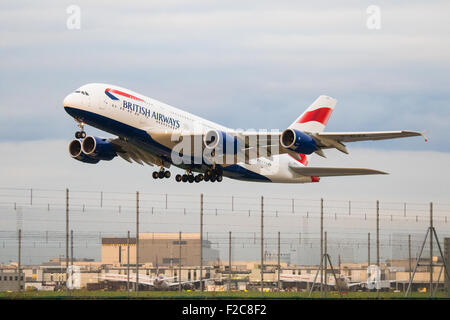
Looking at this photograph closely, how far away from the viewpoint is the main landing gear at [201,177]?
57438mm

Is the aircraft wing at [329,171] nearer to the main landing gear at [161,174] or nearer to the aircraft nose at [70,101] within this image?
the main landing gear at [161,174]

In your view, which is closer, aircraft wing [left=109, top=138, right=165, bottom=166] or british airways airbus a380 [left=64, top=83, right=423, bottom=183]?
british airways airbus a380 [left=64, top=83, right=423, bottom=183]

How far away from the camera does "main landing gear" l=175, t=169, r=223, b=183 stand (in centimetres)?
5744

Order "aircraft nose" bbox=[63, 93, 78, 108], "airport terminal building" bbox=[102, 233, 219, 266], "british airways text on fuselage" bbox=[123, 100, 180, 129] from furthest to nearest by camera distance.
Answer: "british airways text on fuselage" bbox=[123, 100, 180, 129], "aircraft nose" bbox=[63, 93, 78, 108], "airport terminal building" bbox=[102, 233, 219, 266]

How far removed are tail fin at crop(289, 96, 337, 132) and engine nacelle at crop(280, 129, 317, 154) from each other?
51.8 feet

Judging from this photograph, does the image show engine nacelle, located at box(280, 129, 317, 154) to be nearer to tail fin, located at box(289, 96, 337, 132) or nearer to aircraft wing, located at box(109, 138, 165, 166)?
aircraft wing, located at box(109, 138, 165, 166)

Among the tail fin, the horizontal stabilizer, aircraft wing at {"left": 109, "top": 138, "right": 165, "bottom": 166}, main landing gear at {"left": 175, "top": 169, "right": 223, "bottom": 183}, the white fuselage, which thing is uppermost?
the tail fin

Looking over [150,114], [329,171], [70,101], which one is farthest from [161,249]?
[329,171]

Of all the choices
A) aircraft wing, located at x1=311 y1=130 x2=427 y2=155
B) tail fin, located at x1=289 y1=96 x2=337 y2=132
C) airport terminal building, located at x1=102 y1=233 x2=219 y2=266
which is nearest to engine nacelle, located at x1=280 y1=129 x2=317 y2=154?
aircraft wing, located at x1=311 y1=130 x2=427 y2=155
